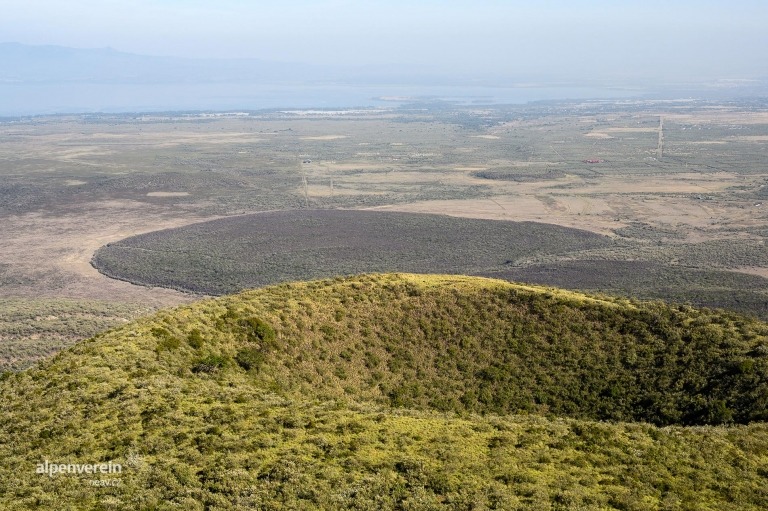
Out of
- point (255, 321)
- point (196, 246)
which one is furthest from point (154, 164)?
point (255, 321)

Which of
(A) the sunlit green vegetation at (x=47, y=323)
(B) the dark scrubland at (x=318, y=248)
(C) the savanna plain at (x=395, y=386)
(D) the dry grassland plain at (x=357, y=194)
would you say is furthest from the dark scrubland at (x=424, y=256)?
(A) the sunlit green vegetation at (x=47, y=323)

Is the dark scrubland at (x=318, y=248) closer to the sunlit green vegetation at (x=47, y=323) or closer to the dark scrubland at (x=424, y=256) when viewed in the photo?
the dark scrubland at (x=424, y=256)

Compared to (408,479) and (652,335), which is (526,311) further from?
(408,479)

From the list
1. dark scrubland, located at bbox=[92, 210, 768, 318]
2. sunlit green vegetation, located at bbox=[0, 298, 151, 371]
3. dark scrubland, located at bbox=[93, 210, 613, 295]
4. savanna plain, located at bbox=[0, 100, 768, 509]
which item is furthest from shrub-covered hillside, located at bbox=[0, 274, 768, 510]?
dark scrubland, located at bbox=[93, 210, 613, 295]

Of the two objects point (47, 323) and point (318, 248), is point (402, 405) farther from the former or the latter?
point (318, 248)

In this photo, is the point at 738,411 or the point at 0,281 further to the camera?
the point at 0,281

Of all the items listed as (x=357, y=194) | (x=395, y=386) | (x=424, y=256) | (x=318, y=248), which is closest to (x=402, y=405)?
(x=395, y=386)
